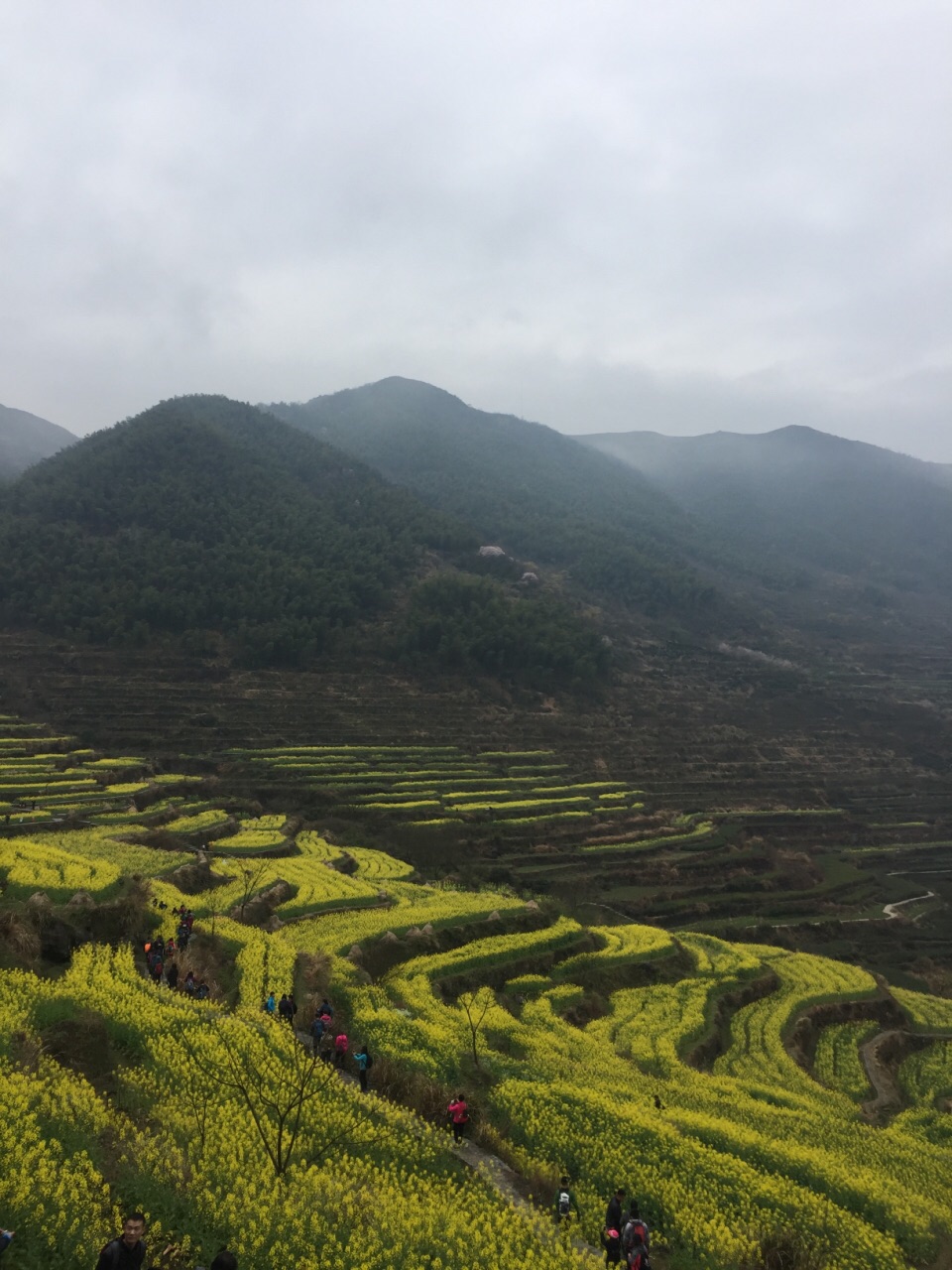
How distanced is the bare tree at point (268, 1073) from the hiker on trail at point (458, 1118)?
182 centimetres

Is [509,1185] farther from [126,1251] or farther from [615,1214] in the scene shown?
[126,1251]

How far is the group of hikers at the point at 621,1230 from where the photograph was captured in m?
9.64

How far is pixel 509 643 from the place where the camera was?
3556 inches

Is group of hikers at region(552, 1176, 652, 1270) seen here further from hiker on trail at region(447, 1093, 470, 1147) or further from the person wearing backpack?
hiker on trail at region(447, 1093, 470, 1147)

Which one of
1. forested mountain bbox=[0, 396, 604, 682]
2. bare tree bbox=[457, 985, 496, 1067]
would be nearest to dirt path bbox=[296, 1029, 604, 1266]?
bare tree bbox=[457, 985, 496, 1067]

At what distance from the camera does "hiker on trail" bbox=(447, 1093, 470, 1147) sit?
12.7 metres

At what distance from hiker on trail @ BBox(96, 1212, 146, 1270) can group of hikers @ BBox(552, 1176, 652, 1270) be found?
19.9ft

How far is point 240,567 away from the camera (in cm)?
9381

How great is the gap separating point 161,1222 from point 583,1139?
7963 millimetres

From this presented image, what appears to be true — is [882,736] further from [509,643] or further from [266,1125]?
[266,1125]

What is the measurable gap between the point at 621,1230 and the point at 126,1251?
768 cm

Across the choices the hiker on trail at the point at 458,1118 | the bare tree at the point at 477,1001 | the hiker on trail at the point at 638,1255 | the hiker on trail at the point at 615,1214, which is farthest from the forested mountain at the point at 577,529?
the hiker on trail at the point at 638,1255

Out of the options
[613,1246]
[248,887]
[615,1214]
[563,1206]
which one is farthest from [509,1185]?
[248,887]

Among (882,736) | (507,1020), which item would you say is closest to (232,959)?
(507,1020)
